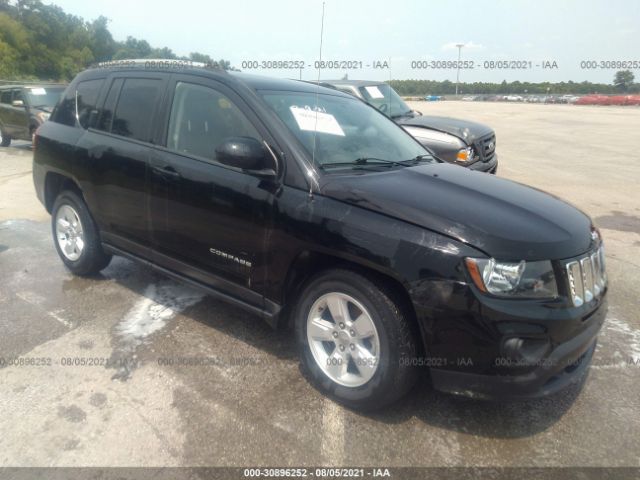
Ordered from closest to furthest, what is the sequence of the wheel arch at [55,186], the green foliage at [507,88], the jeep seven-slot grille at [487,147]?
the wheel arch at [55,186] → the jeep seven-slot grille at [487,147] → the green foliage at [507,88]

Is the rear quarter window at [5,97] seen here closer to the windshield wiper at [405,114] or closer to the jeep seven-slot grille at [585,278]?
the windshield wiper at [405,114]

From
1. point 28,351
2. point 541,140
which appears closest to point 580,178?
point 541,140

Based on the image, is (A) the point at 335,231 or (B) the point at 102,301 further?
(B) the point at 102,301

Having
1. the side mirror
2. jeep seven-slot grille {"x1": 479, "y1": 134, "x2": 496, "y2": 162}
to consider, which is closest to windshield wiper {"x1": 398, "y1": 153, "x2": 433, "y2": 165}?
the side mirror

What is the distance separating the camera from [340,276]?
2775mm

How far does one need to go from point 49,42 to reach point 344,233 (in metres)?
65.8

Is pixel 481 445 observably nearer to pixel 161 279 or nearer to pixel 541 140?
pixel 161 279

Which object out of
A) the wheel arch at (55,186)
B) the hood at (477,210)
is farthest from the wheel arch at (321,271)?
the wheel arch at (55,186)

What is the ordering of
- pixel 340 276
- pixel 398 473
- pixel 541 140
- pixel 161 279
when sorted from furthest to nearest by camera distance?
1. pixel 541 140
2. pixel 161 279
3. pixel 340 276
4. pixel 398 473

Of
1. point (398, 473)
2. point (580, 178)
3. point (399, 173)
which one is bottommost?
point (398, 473)

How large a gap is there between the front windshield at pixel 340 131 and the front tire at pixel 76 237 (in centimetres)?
220

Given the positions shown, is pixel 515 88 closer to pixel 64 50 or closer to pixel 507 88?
pixel 507 88

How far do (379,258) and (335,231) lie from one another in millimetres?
307

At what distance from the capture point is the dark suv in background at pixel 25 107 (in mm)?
12719
